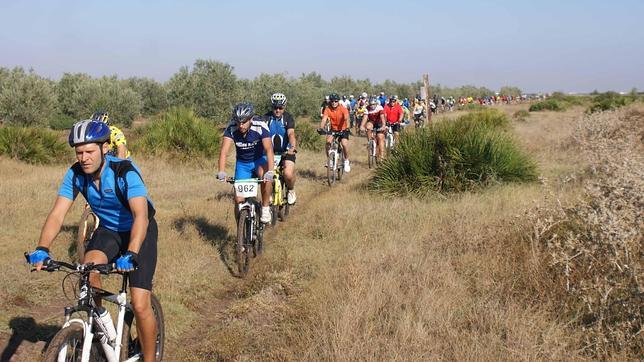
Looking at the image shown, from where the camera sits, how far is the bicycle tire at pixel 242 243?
7.67m

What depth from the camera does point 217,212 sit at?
36.9 ft

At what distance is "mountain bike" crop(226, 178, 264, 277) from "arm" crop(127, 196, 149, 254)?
3.41 meters

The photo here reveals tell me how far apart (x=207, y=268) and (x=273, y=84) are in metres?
38.0

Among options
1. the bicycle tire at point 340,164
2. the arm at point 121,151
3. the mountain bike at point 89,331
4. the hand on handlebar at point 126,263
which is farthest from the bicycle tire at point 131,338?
the bicycle tire at point 340,164

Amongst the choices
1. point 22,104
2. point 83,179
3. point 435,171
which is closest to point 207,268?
point 83,179

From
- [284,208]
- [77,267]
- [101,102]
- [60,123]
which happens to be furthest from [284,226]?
[101,102]

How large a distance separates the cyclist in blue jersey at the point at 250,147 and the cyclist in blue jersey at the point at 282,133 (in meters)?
1.71

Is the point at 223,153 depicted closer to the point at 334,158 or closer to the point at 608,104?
the point at 334,158

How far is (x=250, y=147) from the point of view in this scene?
27.7ft

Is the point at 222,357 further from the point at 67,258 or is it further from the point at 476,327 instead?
the point at 67,258

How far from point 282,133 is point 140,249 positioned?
6.27 meters

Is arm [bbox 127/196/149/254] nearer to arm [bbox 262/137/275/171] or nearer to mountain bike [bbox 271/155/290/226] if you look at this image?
arm [bbox 262/137/275/171]

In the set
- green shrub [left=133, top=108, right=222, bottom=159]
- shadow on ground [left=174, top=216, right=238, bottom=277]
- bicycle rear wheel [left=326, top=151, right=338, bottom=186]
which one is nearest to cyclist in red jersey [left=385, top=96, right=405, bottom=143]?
bicycle rear wheel [left=326, top=151, right=338, bottom=186]

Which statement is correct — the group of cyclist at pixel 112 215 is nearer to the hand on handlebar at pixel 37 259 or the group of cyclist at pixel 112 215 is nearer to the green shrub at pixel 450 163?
the hand on handlebar at pixel 37 259
